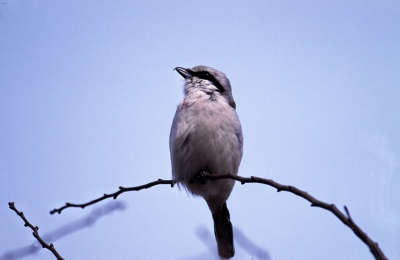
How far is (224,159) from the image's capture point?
488 cm

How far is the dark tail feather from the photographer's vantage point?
218 inches

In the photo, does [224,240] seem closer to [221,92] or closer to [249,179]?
[221,92]

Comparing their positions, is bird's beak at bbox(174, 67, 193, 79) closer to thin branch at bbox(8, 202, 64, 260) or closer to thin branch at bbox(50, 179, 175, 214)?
thin branch at bbox(50, 179, 175, 214)

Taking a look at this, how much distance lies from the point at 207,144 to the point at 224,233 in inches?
57.6

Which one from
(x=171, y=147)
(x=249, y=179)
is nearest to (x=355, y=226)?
(x=249, y=179)

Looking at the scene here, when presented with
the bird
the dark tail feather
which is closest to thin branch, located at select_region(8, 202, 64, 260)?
the bird

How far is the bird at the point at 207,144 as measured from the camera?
482 cm

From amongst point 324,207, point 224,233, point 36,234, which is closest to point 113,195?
point 36,234

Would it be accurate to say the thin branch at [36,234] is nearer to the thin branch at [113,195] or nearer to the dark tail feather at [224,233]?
the thin branch at [113,195]

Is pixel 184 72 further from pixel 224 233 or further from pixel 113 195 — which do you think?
pixel 113 195

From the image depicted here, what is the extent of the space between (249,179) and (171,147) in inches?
94.2

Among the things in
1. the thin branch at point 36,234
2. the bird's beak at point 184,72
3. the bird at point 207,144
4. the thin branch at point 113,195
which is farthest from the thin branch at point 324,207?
the bird's beak at point 184,72

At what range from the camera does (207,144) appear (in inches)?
189

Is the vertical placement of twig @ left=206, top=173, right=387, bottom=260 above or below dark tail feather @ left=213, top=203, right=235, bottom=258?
above
